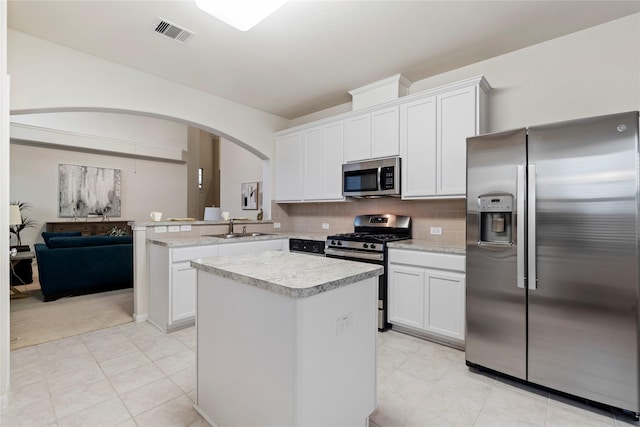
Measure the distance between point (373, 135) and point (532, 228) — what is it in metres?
1.99

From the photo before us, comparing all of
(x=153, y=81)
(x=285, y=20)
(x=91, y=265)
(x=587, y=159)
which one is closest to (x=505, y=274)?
(x=587, y=159)

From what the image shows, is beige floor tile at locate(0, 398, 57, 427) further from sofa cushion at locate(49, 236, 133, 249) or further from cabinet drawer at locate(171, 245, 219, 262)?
sofa cushion at locate(49, 236, 133, 249)

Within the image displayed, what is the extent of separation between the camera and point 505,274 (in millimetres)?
2191

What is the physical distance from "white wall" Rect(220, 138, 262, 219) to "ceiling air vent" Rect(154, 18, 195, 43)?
3.51 m

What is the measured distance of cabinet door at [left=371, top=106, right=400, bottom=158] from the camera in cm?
338

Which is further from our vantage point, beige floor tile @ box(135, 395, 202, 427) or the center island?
beige floor tile @ box(135, 395, 202, 427)

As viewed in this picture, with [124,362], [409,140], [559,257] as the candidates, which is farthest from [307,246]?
[559,257]

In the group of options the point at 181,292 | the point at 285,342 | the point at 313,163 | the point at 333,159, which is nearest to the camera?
the point at 285,342

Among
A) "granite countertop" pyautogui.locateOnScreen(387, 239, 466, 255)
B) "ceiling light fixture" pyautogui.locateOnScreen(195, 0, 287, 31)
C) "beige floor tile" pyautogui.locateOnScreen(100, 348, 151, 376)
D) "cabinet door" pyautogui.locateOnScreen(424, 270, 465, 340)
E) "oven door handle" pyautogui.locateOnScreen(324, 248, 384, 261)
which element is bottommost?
"beige floor tile" pyautogui.locateOnScreen(100, 348, 151, 376)

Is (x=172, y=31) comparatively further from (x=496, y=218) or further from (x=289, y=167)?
(x=496, y=218)

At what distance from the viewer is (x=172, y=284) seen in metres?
3.09

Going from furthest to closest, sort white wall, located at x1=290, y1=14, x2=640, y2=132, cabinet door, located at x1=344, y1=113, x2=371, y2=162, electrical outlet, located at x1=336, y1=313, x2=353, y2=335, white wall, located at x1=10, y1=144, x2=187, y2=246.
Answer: white wall, located at x1=10, y1=144, x2=187, y2=246 → cabinet door, located at x1=344, y1=113, x2=371, y2=162 → white wall, located at x1=290, y1=14, x2=640, y2=132 → electrical outlet, located at x1=336, y1=313, x2=353, y2=335

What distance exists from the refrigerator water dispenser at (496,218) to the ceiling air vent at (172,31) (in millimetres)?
2769

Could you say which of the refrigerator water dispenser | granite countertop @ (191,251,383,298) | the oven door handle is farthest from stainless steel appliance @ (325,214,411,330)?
granite countertop @ (191,251,383,298)
